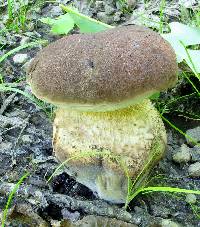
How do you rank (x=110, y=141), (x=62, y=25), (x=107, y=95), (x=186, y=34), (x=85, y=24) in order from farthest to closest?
(x=62, y=25), (x=85, y=24), (x=186, y=34), (x=110, y=141), (x=107, y=95)

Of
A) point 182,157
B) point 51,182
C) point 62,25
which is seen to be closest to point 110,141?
point 51,182

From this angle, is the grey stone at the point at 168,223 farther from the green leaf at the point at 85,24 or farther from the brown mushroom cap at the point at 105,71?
the green leaf at the point at 85,24

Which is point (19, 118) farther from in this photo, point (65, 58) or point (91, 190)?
point (65, 58)

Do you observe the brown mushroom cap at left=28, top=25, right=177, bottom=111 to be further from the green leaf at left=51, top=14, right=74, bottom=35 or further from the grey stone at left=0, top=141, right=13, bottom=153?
the green leaf at left=51, top=14, right=74, bottom=35

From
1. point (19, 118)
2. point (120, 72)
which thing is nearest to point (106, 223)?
point (120, 72)

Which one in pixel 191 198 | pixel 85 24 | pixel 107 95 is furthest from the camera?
pixel 85 24

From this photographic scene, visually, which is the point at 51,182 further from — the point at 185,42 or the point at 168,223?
the point at 185,42

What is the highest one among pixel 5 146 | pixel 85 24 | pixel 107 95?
pixel 107 95

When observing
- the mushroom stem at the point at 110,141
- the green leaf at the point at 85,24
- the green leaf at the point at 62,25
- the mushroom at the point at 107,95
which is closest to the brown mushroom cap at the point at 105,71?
the mushroom at the point at 107,95
